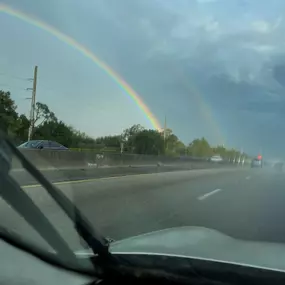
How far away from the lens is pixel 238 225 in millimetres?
9633

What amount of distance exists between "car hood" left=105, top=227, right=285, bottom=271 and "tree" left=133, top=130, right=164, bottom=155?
136ft

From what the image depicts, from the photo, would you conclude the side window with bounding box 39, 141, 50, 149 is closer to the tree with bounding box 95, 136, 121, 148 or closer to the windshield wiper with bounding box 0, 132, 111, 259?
the tree with bounding box 95, 136, 121, 148

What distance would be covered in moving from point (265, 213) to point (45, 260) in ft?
31.6

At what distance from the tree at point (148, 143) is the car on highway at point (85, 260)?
42.3m

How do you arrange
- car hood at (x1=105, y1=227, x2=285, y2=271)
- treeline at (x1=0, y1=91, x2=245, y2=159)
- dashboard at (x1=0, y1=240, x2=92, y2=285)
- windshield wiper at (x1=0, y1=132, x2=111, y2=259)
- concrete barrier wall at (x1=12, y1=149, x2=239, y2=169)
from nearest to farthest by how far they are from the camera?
dashboard at (x1=0, y1=240, x2=92, y2=285) < windshield wiper at (x1=0, y1=132, x2=111, y2=259) < car hood at (x1=105, y1=227, x2=285, y2=271) < concrete barrier wall at (x1=12, y1=149, x2=239, y2=169) < treeline at (x1=0, y1=91, x2=245, y2=159)

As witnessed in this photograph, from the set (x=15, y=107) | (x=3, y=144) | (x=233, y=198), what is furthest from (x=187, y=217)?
(x=15, y=107)

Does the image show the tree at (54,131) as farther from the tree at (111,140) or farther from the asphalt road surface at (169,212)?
the asphalt road surface at (169,212)

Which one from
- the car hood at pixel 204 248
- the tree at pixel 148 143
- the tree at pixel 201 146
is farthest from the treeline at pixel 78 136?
the car hood at pixel 204 248

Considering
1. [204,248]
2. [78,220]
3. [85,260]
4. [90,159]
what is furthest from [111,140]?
[85,260]

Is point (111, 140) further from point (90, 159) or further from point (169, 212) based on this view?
point (169, 212)

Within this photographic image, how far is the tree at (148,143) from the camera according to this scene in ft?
151

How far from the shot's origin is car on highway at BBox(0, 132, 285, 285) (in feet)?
9.45

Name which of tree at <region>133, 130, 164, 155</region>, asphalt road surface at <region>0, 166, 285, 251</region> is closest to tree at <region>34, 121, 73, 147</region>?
tree at <region>133, 130, 164, 155</region>

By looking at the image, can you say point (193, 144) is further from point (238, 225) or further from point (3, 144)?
point (3, 144)
